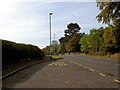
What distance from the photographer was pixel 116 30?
51.6 metres

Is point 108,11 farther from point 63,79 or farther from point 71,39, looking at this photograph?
point 71,39

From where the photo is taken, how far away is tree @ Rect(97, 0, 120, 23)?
48125mm

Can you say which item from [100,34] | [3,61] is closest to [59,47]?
[100,34]

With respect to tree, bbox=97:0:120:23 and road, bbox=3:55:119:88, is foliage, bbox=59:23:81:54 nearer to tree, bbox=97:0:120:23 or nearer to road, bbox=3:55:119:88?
tree, bbox=97:0:120:23

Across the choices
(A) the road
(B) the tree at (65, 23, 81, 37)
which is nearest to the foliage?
(B) the tree at (65, 23, 81, 37)

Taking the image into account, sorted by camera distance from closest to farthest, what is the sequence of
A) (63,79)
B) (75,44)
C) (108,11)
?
1. (63,79)
2. (108,11)
3. (75,44)

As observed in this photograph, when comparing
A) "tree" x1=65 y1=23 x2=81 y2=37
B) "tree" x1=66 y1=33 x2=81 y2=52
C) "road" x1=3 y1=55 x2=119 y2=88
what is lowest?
"road" x1=3 y1=55 x2=119 y2=88

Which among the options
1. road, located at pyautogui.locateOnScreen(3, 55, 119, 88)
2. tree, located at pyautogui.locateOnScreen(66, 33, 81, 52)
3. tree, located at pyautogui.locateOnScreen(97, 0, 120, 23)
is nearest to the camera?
road, located at pyautogui.locateOnScreen(3, 55, 119, 88)

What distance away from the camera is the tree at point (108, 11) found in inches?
1895

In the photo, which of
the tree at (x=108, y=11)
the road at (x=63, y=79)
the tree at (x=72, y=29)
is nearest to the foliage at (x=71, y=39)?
the tree at (x=72, y=29)

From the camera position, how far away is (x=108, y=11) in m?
48.2

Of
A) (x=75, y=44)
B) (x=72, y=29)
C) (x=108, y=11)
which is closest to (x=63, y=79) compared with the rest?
(x=108, y=11)

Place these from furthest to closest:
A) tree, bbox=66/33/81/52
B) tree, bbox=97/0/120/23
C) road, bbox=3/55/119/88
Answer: tree, bbox=66/33/81/52
tree, bbox=97/0/120/23
road, bbox=3/55/119/88

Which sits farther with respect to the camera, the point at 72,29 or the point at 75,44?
the point at 72,29
